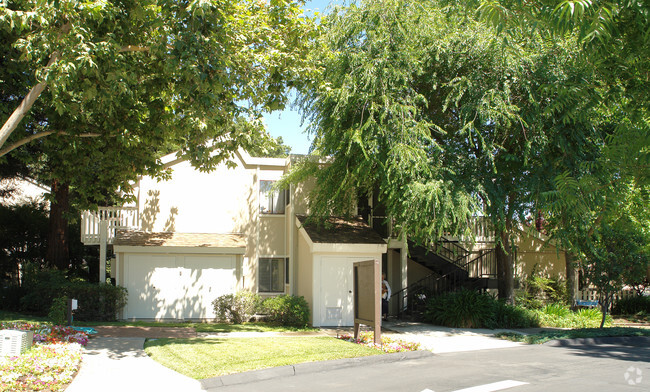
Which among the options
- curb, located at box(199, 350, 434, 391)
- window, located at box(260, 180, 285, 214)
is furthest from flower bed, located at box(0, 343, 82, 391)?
window, located at box(260, 180, 285, 214)

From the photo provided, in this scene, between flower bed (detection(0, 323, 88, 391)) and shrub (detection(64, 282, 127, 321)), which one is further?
shrub (detection(64, 282, 127, 321))

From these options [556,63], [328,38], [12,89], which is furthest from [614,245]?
[12,89]

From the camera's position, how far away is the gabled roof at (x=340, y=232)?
18391 millimetres

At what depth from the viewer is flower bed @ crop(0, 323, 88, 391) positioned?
27.8 feet

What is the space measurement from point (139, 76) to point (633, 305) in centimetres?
2151

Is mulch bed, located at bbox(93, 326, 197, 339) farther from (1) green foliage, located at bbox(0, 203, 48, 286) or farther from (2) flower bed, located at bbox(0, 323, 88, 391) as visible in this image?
(1) green foliage, located at bbox(0, 203, 48, 286)

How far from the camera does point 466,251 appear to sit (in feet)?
72.5

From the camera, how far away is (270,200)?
70.7 feet

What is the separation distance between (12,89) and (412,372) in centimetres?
1360

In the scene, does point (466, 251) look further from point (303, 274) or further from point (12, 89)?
point (12, 89)

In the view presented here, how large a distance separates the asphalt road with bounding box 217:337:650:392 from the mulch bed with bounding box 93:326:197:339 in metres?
5.78

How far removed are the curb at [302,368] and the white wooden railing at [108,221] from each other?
36.7 feet

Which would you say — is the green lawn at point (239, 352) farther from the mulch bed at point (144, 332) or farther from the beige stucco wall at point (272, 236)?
the beige stucco wall at point (272, 236)

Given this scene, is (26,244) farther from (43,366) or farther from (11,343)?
(43,366)
